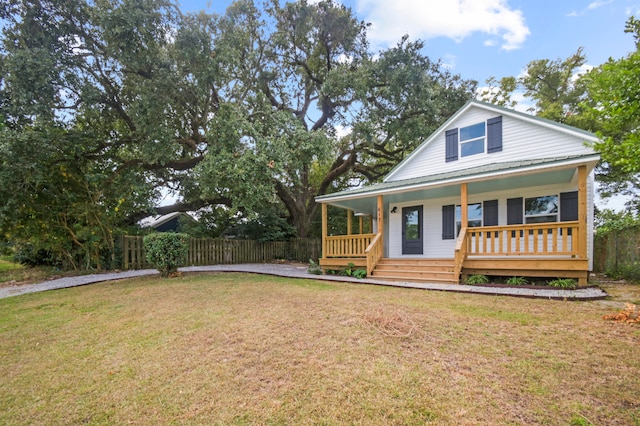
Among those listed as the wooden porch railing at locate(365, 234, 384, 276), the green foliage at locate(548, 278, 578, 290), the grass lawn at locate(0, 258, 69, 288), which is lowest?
the grass lawn at locate(0, 258, 69, 288)

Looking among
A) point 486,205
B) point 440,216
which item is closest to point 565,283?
point 486,205

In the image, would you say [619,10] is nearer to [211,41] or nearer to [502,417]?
[211,41]

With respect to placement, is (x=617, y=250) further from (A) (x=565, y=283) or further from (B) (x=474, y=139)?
(B) (x=474, y=139)

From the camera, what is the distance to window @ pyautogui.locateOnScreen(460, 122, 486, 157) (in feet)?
35.1

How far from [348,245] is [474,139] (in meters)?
5.89

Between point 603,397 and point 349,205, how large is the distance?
11358mm

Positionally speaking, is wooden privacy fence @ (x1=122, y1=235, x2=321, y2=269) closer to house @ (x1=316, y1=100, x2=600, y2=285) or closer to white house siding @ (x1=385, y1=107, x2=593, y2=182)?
house @ (x1=316, y1=100, x2=600, y2=285)

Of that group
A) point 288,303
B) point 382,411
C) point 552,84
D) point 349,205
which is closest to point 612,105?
point 382,411

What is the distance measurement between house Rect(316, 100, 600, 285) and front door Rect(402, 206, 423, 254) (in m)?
0.04

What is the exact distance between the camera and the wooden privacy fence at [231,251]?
1243 cm

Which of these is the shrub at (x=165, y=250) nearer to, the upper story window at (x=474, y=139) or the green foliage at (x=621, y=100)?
the upper story window at (x=474, y=139)

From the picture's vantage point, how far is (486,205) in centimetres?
1026

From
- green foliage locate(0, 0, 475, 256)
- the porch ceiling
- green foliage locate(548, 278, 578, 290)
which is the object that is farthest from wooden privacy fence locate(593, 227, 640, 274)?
green foliage locate(0, 0, 475, 256)

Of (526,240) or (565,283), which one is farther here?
(526,240)
